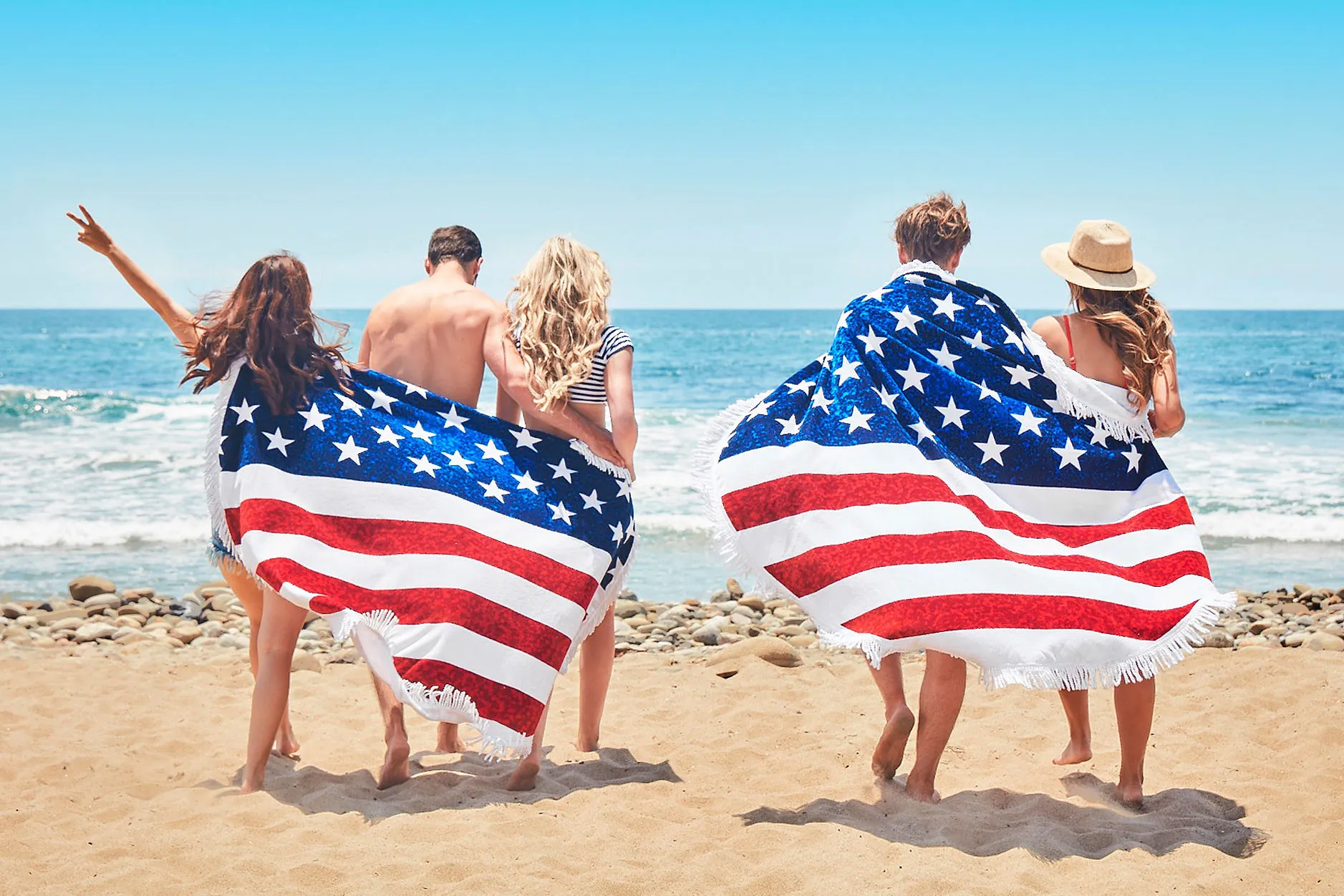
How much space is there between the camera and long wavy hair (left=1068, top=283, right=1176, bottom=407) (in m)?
4.11

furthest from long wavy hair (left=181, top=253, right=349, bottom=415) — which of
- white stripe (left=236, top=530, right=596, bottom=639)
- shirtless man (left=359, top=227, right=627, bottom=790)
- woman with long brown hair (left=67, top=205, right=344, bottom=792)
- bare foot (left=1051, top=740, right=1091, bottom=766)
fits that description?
bare foot (left=1051, top=740, right=1091, bottom=766)

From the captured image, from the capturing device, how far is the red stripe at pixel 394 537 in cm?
412

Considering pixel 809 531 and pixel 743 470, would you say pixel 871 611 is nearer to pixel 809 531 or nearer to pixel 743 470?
pixel 809 531

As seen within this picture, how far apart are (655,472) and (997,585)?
10.8 m

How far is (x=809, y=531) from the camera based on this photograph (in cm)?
405

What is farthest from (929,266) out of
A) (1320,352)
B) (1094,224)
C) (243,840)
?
(1320,352)

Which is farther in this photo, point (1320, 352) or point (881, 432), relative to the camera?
point (1320, 352)

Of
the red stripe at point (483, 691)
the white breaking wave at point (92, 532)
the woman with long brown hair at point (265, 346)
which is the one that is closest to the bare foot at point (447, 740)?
the woman with long brown hair at point (265, 346)

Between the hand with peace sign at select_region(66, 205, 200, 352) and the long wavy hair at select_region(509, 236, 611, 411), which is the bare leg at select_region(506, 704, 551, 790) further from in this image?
the hand with peace sign at select_region(66, 205, 200, 352)

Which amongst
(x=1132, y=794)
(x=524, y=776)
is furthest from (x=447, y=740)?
(x=1132, y=794)

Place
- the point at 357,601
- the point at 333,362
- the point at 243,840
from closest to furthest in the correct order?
1. the point at 243,840
2. the point at 357,601
3. the point at 333,362

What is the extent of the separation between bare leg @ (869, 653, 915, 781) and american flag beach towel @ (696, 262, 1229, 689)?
519 millimetres

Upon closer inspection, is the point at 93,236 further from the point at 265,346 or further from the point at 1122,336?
the point at 1122,336

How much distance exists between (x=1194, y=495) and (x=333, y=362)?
1155 cm
